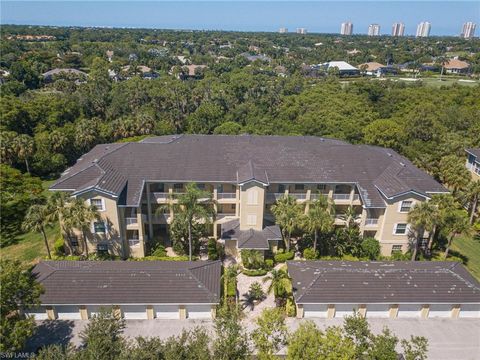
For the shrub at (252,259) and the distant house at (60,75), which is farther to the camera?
the distant house at (60,75)

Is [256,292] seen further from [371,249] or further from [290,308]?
[371,249]

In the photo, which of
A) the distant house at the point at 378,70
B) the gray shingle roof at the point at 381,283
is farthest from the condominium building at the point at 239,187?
the distant house at the point at 378,70

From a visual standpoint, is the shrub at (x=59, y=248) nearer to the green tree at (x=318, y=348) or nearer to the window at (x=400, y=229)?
the green tree at (x=318, y=348)

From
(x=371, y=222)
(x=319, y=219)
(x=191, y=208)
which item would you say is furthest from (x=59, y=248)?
(x=371, y=222)

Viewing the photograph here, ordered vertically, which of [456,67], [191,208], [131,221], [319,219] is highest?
[456,67]

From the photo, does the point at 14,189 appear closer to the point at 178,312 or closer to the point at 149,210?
the point at 149,210

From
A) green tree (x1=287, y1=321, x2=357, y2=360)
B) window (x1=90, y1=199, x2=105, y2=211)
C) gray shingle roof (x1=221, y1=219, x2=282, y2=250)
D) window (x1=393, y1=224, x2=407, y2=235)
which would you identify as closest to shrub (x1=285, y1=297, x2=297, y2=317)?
gray shingle roof (x1=221, y1=219, x2=282, y2=250)
